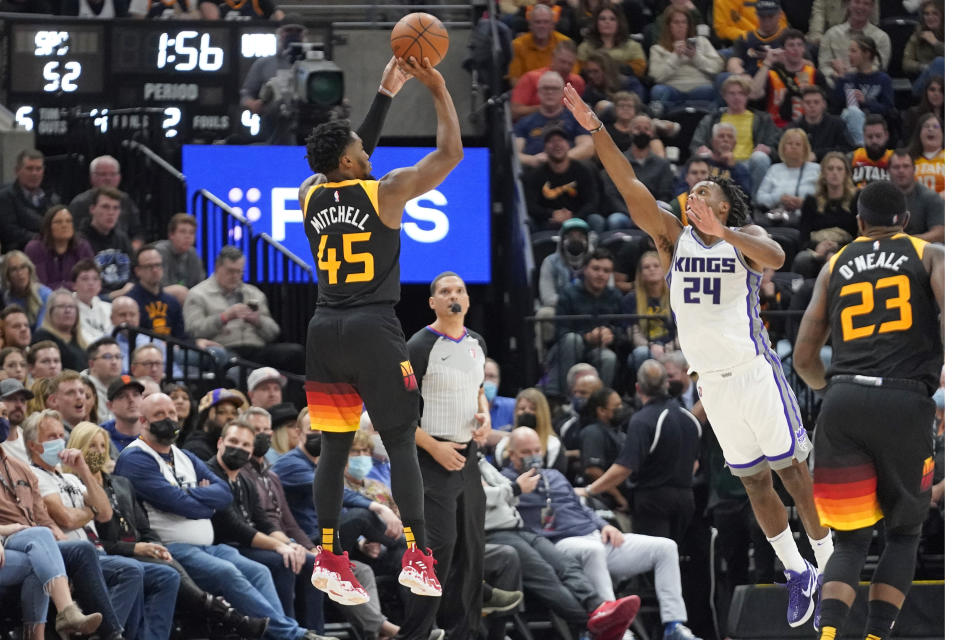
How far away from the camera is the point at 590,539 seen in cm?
1168

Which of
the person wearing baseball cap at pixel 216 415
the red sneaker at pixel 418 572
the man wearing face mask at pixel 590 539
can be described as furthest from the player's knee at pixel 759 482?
the person wearing baseball cap at pixel 216 415

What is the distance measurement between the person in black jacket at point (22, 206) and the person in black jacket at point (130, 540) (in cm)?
417

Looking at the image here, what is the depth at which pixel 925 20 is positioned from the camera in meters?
18.5

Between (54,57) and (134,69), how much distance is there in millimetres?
792

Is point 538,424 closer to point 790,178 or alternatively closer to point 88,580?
point 88,580

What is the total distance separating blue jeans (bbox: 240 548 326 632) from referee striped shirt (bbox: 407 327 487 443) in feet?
5.98

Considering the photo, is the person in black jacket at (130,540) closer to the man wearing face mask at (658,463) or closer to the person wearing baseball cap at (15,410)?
the person wearing baseball cap at (15,410)

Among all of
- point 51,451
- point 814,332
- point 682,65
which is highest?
point 682,65

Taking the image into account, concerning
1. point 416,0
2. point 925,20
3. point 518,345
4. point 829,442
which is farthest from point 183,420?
point 925,20

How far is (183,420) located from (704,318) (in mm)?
4758

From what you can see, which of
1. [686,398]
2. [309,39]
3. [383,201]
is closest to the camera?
[383,201]

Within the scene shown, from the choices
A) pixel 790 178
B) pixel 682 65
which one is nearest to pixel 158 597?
pixel 790 178

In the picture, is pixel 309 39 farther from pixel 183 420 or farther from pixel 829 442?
pixel 829 442

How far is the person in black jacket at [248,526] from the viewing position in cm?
1080
